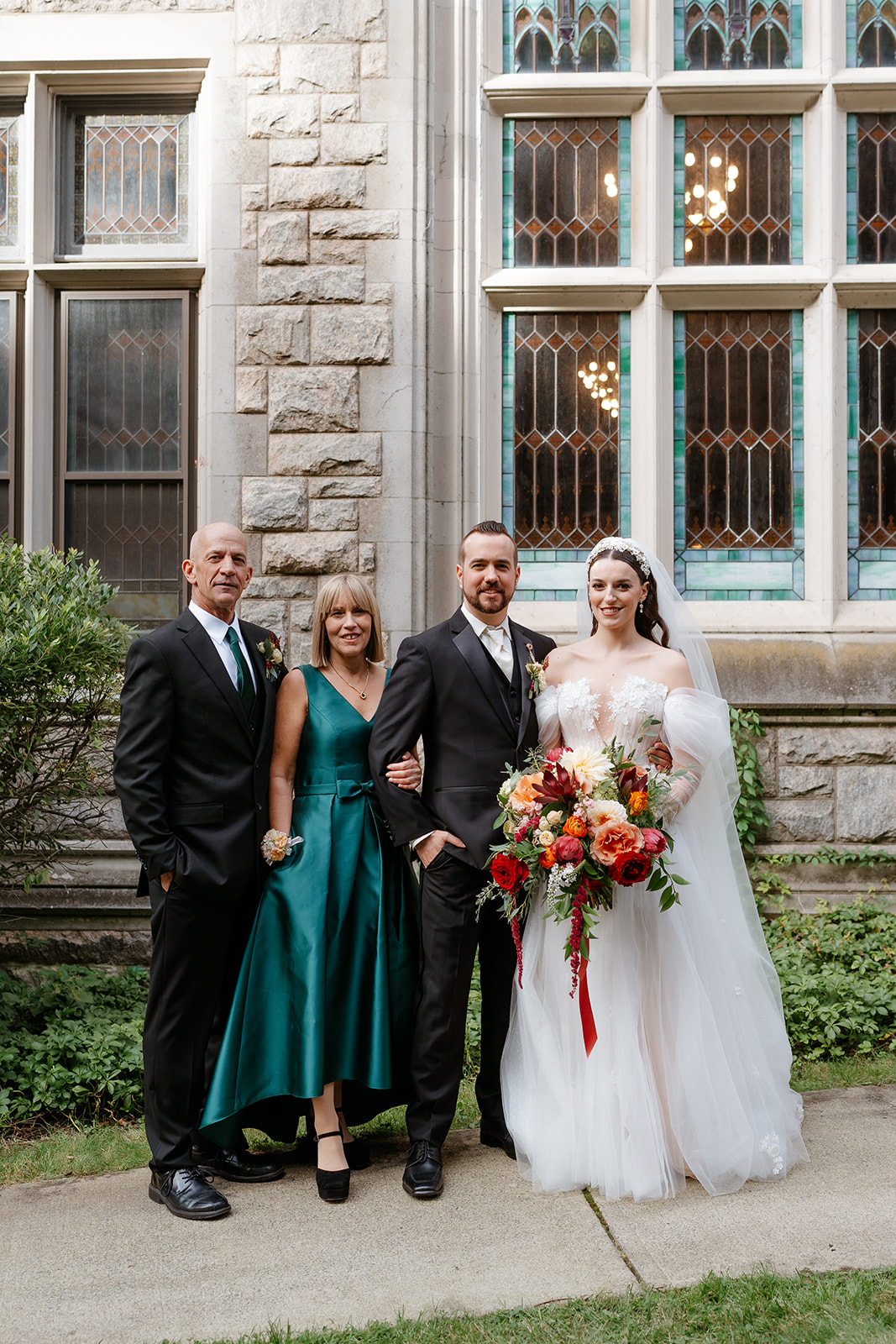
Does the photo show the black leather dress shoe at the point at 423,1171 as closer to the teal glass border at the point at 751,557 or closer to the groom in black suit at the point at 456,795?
the groom in black suit at the point at 456,795

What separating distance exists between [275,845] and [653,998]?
4.60 ft

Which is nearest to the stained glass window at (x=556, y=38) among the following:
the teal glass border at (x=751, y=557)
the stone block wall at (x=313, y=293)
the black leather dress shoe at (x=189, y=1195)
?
the stone block wall at (x=313, y=293)

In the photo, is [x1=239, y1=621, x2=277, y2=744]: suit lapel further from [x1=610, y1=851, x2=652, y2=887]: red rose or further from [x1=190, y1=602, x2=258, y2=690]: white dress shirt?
[x1=610, y1=851, x2=652, y2=887]: red rose

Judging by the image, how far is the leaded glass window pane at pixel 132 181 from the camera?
259 inches

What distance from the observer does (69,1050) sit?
4715mm

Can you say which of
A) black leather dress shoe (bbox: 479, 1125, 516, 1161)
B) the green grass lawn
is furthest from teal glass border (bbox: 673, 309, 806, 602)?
the green grass lawn

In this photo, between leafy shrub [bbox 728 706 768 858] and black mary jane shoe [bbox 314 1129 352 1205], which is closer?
black mary jane shoe [bbox 314 1129 352 1205]

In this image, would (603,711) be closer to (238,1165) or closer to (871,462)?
(238,1165)

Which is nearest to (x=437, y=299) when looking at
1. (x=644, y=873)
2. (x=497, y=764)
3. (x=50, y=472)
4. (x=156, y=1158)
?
(x=50, y=472)

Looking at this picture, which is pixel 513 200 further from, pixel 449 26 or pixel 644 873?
pixel 644 873

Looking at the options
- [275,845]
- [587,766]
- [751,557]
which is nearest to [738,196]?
[751,557]

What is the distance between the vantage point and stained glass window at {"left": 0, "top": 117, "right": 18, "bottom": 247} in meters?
6.57

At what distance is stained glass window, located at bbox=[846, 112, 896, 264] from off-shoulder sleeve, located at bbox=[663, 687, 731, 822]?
3959mm

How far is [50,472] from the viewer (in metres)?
6.51
